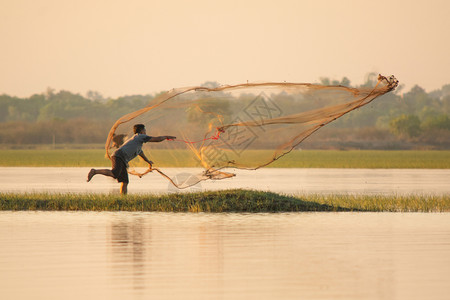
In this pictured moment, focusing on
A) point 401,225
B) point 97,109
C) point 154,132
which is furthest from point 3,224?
point 97,109

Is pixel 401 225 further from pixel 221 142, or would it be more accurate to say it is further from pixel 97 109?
pixel 97 109

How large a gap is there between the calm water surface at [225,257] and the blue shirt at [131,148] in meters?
1.95

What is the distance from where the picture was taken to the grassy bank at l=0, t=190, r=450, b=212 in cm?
1648

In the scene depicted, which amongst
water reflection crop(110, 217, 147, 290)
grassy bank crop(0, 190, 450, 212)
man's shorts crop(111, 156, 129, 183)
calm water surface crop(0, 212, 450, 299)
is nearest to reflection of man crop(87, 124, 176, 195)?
man's shorts crop(111, 156, 129, 183)

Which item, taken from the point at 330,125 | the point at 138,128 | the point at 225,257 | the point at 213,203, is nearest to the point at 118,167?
the point at 138,128

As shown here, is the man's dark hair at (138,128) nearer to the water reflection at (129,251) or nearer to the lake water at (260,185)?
the lake water at (260,185)

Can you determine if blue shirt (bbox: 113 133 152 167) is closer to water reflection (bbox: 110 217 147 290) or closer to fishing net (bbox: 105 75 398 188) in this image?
fishing net (bbox: 105 75 398 188)

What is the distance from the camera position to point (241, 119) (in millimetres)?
15953

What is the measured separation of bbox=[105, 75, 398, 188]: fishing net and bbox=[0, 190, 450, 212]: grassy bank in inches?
19.2

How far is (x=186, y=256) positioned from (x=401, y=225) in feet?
16.4

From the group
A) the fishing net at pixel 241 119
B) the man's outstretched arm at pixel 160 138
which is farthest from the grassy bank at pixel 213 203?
the man's outstretched arm at pixel 160 138

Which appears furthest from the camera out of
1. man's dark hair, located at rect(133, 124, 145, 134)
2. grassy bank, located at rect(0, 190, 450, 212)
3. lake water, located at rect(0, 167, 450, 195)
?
lake water, located at rect(0, 167, 450, 195)

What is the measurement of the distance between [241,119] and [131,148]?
8.25 feet

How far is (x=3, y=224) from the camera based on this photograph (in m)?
14.2
